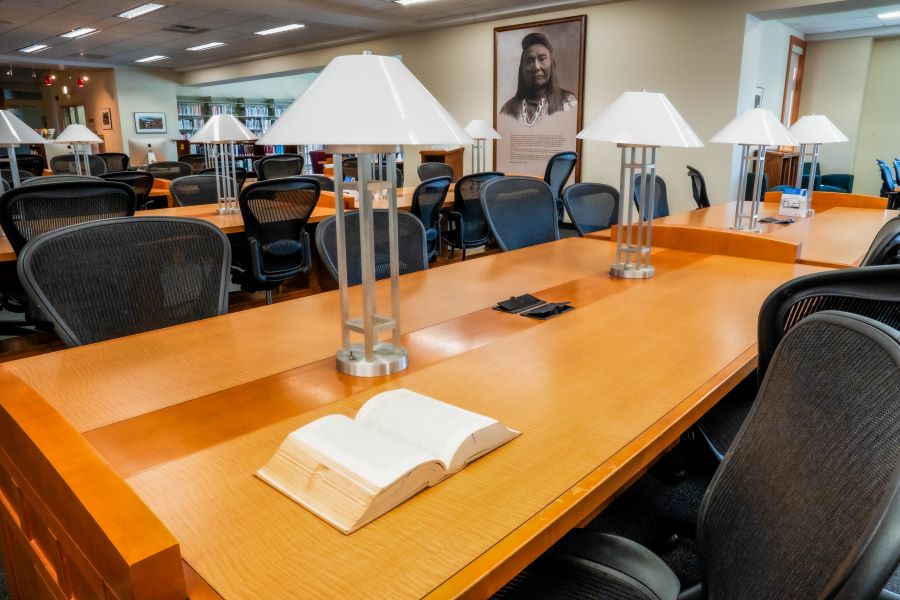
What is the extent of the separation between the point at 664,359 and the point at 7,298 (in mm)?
3158

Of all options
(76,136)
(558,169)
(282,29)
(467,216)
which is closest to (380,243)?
(467,216)

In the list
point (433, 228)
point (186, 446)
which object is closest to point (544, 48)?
point (433, 228)

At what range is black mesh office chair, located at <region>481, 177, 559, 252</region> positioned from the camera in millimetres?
2692

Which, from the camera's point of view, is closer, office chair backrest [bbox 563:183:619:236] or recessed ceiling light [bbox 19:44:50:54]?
office chair backrest [bbox 563:183:619:236]

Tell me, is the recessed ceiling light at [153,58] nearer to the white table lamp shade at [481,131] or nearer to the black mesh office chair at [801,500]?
the white table lamp shade at [481,131]

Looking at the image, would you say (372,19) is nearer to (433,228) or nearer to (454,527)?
(433,228)

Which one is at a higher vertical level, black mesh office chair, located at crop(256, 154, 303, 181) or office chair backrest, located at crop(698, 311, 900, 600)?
black mesh office chair, located at crop(256, 154, 303, 181)

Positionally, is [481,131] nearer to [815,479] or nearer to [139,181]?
[139,181]

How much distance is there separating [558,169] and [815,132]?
293cm

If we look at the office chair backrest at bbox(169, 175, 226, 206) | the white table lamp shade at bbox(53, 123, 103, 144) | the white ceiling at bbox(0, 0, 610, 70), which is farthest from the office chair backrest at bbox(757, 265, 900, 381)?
the white ceiling at bbox(0, 0, 610, 70)

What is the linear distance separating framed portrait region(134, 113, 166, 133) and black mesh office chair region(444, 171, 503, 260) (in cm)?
1020

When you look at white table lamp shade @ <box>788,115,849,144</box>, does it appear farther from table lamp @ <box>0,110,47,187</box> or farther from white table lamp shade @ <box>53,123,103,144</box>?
white table lamp shade @ <box>53,123,103,144</box>

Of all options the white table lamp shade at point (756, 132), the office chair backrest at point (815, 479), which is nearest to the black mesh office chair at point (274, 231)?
the white table lamp shade at point (756, 132)

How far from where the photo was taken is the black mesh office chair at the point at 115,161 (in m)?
7.82
